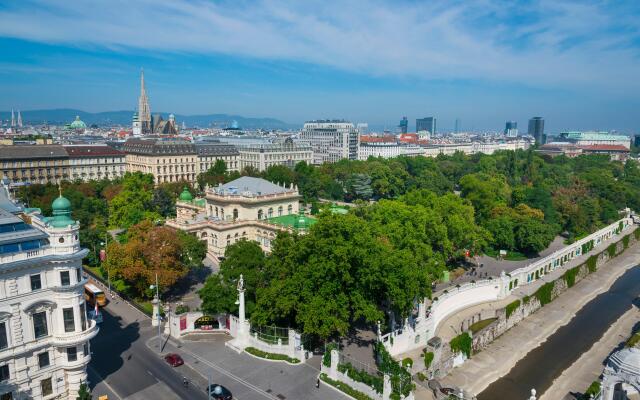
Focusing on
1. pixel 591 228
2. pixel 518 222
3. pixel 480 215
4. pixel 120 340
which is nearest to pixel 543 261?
pixel 518 222

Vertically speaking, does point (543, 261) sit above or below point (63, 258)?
below

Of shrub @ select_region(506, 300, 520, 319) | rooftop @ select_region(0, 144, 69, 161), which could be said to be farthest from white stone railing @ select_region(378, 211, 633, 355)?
rooftop @ select_region(0, 144, 69, 161)

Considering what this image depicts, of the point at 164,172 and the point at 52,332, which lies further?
the point at 164,172

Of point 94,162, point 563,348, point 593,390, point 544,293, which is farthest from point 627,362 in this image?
point 94,162

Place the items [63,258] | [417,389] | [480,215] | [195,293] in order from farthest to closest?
[480,215]
[195,293]
[417,389]
[63,258]

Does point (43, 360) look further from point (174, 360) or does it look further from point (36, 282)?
point (174, 360)

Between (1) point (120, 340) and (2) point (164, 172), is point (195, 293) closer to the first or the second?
(1) point (120, 340)

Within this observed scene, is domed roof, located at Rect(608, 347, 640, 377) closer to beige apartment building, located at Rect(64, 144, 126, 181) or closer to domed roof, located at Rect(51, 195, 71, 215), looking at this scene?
domed roof, located at Rect(51, 195, 71, 215)

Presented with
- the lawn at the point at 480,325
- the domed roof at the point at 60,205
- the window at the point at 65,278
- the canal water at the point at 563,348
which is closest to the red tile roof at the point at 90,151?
the domed roof at the point at 60,205
